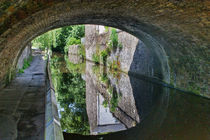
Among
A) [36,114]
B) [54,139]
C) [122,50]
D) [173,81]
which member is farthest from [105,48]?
[54,139]

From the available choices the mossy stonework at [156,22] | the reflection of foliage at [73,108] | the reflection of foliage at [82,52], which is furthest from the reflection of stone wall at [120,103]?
the reflection of foliage at [82,52]

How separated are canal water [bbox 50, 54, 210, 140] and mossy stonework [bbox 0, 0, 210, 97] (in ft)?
3.15

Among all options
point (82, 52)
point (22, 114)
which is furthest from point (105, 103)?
point (82, 52)

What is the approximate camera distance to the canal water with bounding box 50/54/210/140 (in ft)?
15.9

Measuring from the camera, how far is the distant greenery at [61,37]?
1383 inches

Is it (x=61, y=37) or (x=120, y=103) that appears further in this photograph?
(x=61, y=37)

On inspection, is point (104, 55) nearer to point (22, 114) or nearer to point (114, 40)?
point (114, 40)

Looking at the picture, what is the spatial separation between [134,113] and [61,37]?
34.3 m

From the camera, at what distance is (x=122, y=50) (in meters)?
14.8

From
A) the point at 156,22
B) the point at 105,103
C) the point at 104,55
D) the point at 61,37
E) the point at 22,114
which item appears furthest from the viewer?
the point at 61,37

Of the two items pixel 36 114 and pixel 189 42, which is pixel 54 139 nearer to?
pixel 36 114

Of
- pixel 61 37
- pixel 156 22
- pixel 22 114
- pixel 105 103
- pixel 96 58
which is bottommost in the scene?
pixel 105 103

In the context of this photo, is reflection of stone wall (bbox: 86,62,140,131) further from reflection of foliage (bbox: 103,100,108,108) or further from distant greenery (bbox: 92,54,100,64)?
distant greenery (bbox: 92,54,100,64)

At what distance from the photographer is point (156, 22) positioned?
6.79m
